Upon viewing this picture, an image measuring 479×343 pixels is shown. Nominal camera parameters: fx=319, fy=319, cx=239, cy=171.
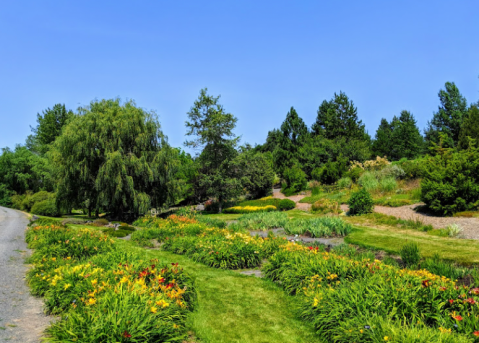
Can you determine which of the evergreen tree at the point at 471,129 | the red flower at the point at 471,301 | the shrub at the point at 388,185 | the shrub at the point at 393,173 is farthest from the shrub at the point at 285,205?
the evergreen tree at the point at 471,129

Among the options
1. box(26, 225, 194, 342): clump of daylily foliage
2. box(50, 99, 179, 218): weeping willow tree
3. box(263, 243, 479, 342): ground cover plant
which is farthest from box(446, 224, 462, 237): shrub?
box(50, 99, 179, 218): weeping willow tree

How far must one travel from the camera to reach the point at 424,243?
882cm

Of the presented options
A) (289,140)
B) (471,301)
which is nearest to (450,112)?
(289,140)

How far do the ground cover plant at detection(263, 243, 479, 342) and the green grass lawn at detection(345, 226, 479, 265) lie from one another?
2755 millimetres

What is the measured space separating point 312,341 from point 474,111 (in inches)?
1357

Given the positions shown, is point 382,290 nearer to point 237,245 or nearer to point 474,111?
point 237,245

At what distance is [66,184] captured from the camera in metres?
17.5

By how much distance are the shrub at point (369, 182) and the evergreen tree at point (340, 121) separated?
18324mm

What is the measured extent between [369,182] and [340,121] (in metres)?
23.3

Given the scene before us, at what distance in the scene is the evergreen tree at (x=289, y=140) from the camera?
37938mm

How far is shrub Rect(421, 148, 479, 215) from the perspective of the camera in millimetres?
12242

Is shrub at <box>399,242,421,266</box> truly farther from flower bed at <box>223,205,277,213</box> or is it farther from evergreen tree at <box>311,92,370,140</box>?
evergreen tree at <box>311,92,370,140</box>

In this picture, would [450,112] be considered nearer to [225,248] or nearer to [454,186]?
A: [454,186]

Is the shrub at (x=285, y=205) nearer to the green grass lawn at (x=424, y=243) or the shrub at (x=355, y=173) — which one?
the shrub at (x=355, y=173)
